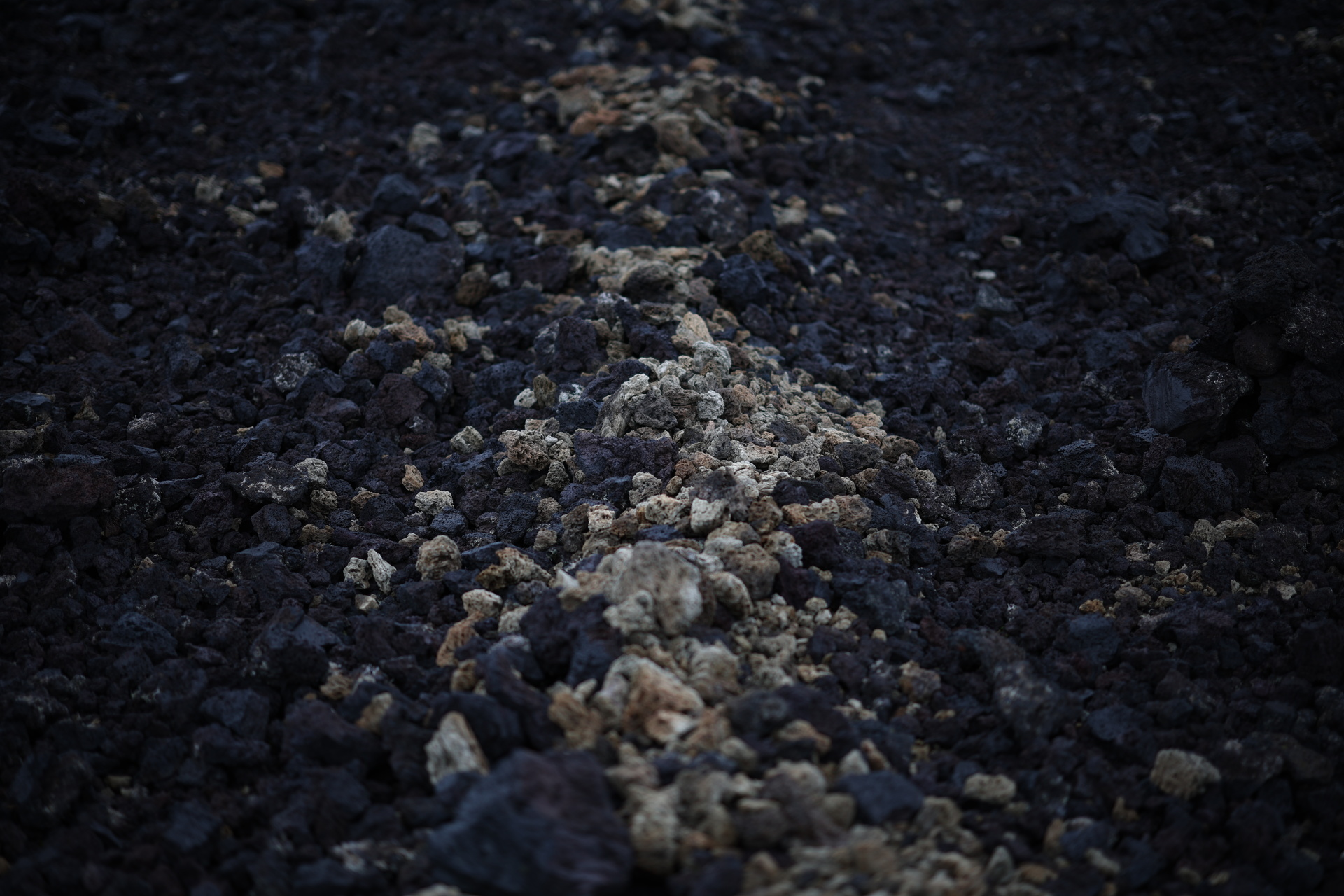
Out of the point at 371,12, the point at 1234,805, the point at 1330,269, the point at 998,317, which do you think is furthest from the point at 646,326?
the point at 371,12

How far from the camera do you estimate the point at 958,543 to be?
11.6ft

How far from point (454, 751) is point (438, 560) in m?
1.06

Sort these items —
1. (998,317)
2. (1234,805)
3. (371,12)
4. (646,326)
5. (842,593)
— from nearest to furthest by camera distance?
(1234,805) < (842,593) < (646,326) < (998,317) < (371,12)

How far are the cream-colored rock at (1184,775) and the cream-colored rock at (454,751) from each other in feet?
6.73

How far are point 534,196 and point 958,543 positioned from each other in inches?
143

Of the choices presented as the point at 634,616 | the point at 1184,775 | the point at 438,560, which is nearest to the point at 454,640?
the point at 438,560

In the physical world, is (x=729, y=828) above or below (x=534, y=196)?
below

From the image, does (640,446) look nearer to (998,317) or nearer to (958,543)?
(958,543)

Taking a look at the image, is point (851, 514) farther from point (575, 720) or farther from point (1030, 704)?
point (575, 720)

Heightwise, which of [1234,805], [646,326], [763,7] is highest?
[763,7]

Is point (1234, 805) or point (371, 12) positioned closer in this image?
point (1234, 805)

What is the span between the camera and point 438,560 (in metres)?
3.33

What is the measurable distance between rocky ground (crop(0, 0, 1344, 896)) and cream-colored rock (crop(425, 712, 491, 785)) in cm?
1

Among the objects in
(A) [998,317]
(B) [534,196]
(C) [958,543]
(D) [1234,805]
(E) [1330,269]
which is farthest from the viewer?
(B) [534,196]
